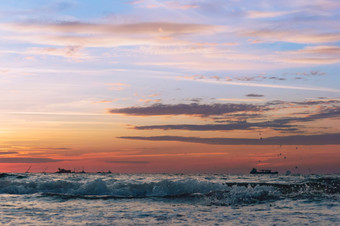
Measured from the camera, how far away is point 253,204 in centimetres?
2791

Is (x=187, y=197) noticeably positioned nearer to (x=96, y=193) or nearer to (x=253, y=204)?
(x=253, y=204)

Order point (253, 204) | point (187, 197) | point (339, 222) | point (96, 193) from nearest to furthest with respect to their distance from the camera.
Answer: point (339, 222) → point (253, 204) → point (187, 197) → point (96, 193)

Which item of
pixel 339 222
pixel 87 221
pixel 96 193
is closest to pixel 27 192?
pixel 96 193

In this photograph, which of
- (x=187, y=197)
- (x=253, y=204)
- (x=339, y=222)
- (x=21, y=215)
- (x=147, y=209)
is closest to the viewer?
(x=339, y=222)

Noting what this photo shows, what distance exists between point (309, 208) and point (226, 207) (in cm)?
580

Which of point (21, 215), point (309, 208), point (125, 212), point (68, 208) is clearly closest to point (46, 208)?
point (68, 208)

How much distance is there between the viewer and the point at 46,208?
25.4m

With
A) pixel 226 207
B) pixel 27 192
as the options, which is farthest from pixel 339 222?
pixel 27 192

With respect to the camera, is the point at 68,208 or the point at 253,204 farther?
the point at 253,204

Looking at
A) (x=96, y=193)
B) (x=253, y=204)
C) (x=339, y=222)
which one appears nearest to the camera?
(x=339, y=222)

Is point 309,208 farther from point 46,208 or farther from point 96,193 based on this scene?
point 96,193

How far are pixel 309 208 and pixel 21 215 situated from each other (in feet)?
63.1

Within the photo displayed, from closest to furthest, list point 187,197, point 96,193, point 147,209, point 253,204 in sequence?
point 147,209 → point 253,204 → point 187,197 → point 96,193

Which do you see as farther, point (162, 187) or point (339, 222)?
point (162, 187)
